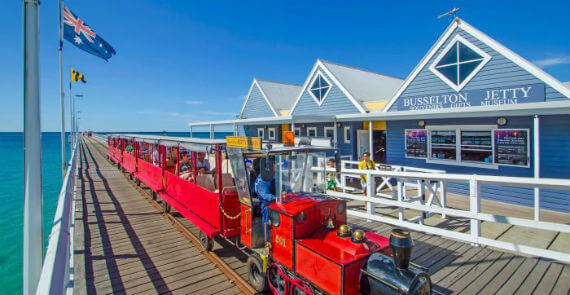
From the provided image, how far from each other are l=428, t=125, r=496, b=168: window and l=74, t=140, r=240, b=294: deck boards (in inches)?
333

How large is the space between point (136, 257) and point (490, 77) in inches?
424

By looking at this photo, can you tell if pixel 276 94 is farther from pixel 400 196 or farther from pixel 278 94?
pixel 400 196

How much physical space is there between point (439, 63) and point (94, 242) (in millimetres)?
11580

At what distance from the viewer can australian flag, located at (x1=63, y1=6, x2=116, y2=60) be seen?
772 centimetres

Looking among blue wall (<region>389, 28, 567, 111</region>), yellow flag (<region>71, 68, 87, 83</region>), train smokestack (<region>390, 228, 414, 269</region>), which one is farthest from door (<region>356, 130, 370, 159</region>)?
yellow flag (<region>71, 68, 87, 83</region>)

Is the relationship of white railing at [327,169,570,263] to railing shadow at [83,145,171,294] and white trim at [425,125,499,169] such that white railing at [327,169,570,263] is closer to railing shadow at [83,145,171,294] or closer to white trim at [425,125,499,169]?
white trim at [425,125,499,169]

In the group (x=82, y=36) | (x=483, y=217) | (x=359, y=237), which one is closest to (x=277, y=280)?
(x=359, y=237)

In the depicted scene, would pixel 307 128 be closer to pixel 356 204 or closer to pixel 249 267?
pixel 356 204

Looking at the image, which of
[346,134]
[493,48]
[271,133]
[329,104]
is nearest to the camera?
[493,48]

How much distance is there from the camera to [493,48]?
852 centimetres

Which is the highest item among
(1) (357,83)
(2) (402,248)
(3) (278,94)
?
(3) (278,94)

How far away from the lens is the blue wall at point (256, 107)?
1861cm

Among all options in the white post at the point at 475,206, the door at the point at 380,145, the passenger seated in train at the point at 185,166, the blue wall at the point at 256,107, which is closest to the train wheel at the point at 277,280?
the white post at the point at 475,206

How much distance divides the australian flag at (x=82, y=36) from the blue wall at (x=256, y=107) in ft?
35.5
